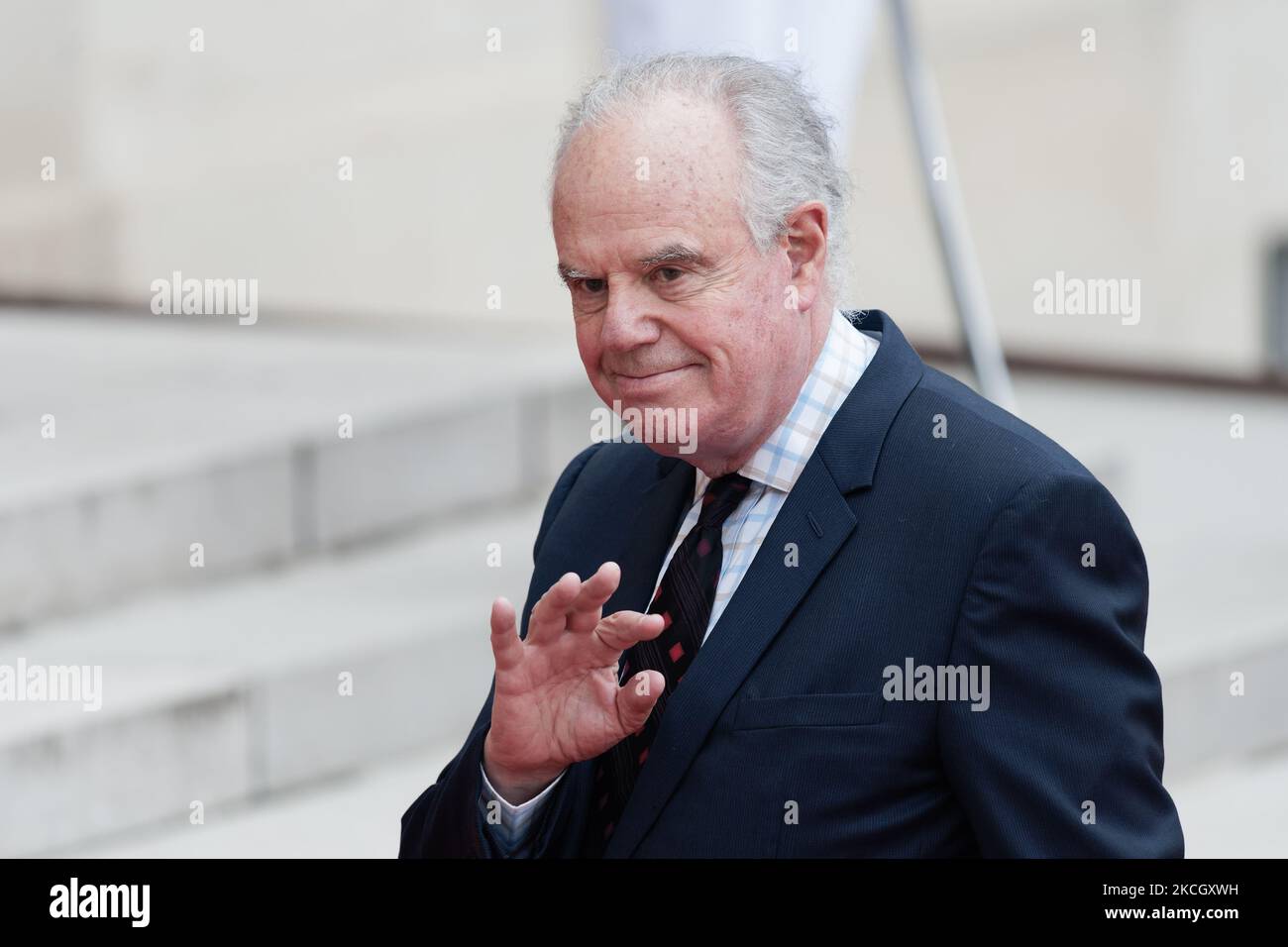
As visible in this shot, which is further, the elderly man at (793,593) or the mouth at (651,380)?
the mouth at (651,380)

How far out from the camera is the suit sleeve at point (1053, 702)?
62.3 inches

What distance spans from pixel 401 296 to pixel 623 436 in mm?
4415

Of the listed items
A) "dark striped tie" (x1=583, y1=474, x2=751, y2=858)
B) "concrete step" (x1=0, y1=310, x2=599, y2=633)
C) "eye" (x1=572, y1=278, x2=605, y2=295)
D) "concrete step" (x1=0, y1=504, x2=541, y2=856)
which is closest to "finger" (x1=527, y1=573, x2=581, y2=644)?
"dark striped tie" (x1=583, y1=474, x2=751, y2=858)

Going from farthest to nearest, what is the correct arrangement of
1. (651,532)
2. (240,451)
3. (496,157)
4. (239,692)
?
(496,157), (240,451), (239,692), (651,532)

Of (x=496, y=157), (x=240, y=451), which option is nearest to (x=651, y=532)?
(x=240, y=451)

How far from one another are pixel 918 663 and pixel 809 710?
4.3 inches

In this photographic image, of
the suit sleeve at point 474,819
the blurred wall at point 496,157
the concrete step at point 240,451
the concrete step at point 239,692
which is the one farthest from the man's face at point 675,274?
the blurred wall at point 496,157

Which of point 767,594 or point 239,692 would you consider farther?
point 239,692

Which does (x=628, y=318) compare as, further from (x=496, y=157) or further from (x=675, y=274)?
(x=496, y=157)

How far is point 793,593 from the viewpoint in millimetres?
1715

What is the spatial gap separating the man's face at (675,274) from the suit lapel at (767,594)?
0.08 meters

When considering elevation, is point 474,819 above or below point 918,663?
below

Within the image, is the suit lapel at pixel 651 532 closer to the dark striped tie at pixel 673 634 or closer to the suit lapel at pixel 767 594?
the dark striped tie at pixel 673 634

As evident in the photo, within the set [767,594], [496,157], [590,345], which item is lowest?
[767,594]
